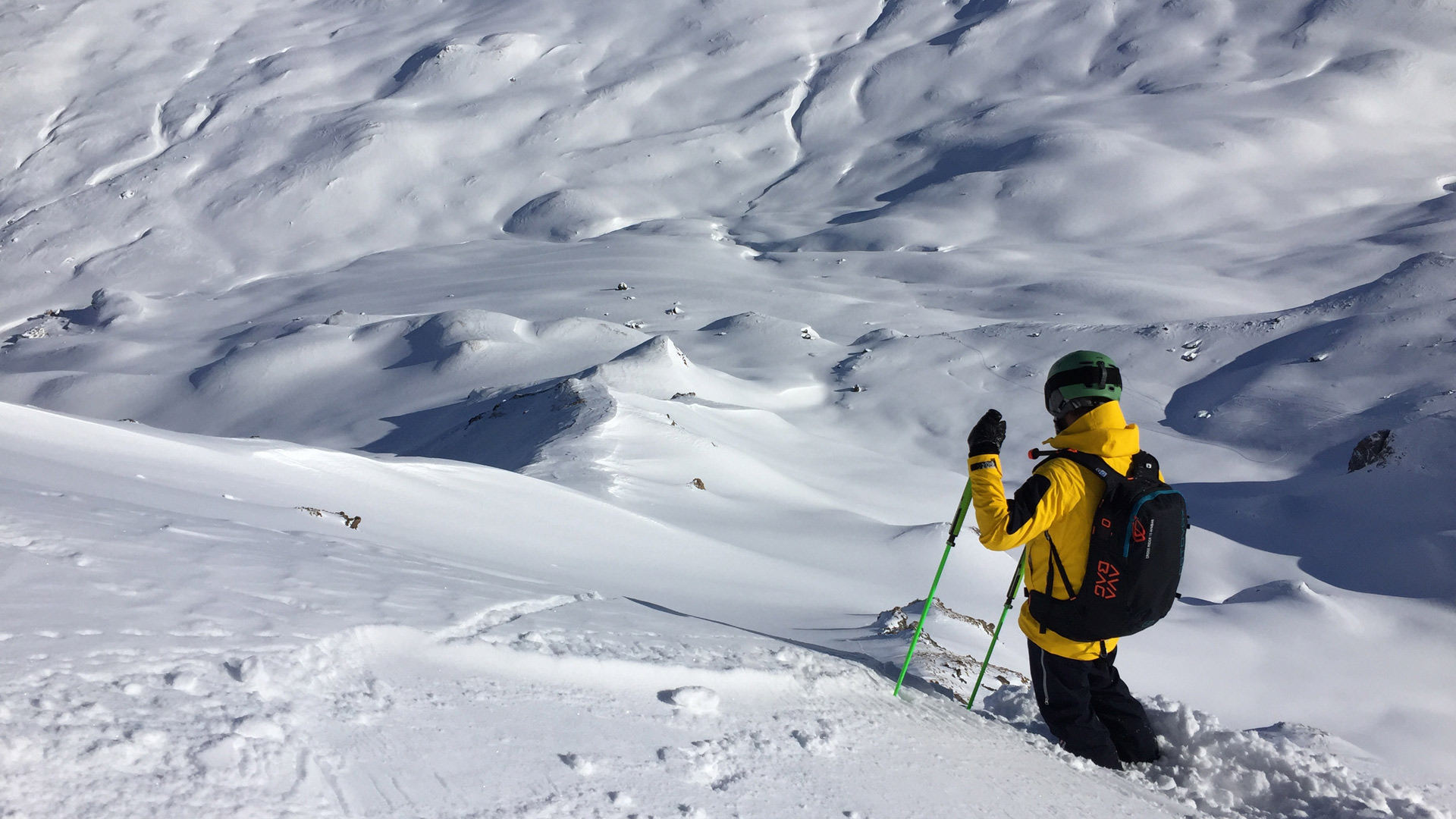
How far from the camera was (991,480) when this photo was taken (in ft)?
9.96

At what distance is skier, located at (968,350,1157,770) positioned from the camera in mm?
3027

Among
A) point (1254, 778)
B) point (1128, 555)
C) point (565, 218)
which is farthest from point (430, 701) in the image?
point (565, 218)

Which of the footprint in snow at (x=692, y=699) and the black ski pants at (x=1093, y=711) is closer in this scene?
the footprint in snow at (x=692, y=699)

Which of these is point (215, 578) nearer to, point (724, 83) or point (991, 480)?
point (991, 480)

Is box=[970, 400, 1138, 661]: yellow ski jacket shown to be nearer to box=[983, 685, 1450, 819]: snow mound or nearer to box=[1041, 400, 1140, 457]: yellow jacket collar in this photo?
box=[1041, 400, 1140, 457]: yellow jacket collar

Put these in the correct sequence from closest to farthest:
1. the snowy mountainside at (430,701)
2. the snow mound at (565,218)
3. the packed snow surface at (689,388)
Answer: the snowy mountainside at (430,701) < the packed snow surface at (689,388) < the snow mound at (565,218)

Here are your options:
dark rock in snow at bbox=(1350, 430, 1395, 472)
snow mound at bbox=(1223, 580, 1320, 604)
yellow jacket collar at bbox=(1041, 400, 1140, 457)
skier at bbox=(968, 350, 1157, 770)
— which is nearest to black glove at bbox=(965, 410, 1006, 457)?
skier at bbox=(968, 350, 1157, 770)

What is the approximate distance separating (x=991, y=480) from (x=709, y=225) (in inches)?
1351

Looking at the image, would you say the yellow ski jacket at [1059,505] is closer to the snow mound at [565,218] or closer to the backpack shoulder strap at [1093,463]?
the backpack shoulder strap at [1093,463]

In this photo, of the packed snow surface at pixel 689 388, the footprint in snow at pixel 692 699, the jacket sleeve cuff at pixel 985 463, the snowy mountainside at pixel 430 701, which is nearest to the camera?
the snowy mountainside at pixel 430 701

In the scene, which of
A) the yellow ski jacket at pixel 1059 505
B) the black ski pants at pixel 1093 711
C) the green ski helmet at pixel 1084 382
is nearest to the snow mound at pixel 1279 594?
the black ski pants at pixel 1093 711

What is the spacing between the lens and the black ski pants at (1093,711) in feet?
10.7

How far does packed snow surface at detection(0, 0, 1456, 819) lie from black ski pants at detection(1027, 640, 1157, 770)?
10cm

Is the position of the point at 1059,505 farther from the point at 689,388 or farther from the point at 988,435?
the point at 689,388
